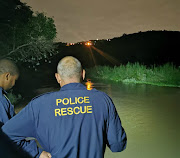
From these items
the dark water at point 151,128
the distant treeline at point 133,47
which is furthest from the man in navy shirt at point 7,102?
the distant treeline at point 133,47

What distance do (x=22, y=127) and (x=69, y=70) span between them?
27.1 inches

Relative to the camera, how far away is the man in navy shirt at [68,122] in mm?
2111

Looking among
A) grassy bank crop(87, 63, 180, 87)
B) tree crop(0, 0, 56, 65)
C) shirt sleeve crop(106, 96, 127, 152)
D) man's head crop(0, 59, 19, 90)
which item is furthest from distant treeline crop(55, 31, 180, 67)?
shirt sleeve crop(106, 96, 127, 152)

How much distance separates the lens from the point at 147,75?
22797 millimetres

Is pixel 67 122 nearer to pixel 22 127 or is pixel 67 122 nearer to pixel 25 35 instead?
pixel 22 127

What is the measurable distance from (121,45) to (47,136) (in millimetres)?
94624

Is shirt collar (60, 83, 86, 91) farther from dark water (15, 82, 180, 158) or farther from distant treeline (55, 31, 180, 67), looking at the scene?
distant treeline (55, 31, 180, 67)

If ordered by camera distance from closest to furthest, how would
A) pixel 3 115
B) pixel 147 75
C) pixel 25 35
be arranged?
pixel 3 115 → pixel 25 35 → pixel 147 75

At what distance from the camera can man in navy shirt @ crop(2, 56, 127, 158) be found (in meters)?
2.11

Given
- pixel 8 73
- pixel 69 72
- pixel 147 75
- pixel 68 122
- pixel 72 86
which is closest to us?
pixel 68 122

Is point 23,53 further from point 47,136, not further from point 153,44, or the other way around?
point 153,44

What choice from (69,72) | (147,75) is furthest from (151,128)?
(147,75)

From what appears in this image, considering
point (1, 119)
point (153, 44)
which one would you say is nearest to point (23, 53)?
point (1, 119)

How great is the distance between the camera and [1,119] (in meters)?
2.51
